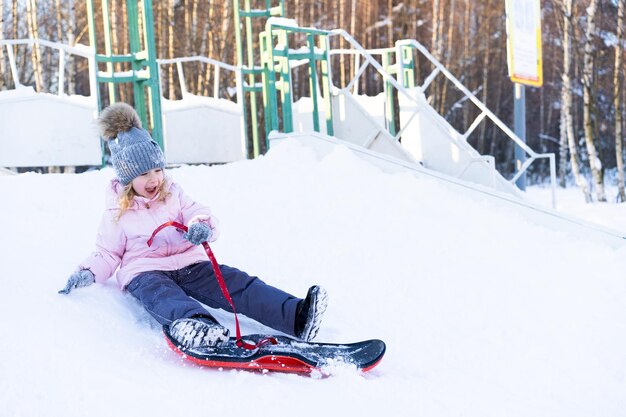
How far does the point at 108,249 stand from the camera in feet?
11.7

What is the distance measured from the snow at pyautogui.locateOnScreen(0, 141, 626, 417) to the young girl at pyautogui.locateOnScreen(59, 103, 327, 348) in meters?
0.14

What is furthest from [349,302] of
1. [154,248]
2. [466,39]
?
[466,39]

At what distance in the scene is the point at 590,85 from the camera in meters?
13.7

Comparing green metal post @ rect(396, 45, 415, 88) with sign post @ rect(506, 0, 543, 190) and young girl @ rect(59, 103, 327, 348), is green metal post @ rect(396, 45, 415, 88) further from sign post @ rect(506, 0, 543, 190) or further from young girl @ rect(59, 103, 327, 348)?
young girl @ rect(59, 103, 327, 348)

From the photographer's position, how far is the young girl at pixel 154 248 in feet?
11.0

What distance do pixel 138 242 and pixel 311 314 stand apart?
96 centimetres

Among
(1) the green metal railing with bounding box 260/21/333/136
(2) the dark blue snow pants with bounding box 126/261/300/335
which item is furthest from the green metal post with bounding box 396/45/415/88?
(2) the dark blue snow pants with bounding box 126/261/300/335

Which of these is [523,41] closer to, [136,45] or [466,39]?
[136,45]

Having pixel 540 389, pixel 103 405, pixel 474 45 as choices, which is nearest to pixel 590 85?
pixel 474 45

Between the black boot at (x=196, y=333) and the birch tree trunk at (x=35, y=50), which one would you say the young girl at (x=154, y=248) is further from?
the birch tree trunk at (x=35, y=50)

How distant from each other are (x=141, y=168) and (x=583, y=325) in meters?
2.41

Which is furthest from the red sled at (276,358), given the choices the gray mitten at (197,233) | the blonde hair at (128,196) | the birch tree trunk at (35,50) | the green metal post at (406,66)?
the birch tree trunk at (35,50)

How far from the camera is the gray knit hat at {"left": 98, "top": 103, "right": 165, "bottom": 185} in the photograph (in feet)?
11.6

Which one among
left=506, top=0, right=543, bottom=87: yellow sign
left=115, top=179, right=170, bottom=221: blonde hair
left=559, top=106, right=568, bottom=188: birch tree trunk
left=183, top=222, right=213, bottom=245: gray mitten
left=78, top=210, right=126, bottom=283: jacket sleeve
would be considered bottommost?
left=559, top=106, right=568, bottom=188: birch tree trunk
